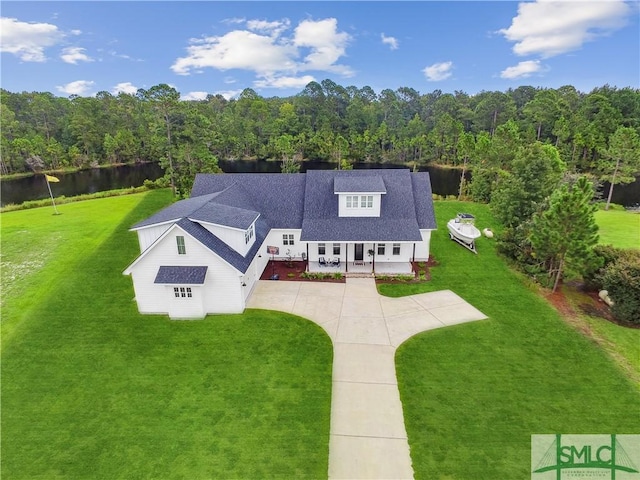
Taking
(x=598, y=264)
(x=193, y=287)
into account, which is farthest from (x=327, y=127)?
(x=193, y=287)

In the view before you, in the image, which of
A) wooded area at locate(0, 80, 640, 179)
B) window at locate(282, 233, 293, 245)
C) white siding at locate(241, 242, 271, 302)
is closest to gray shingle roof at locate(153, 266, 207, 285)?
white siding at locate(241, 242, 271, 302)

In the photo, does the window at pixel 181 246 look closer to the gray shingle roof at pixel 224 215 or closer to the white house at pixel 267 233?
the white house at pixel 267 233

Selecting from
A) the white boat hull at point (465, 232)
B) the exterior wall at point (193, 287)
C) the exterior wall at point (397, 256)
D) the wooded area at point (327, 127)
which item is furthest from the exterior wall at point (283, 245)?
the wooded area at point (327, 127)

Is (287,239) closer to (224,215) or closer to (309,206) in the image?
(309,206)

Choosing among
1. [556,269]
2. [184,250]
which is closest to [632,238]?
[556,269]

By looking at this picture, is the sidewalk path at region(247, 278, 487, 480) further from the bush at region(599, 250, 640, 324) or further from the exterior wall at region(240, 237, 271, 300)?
the bush at region(599, 250, 640, 324)

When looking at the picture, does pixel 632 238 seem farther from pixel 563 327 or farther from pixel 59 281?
pixel 59 281
